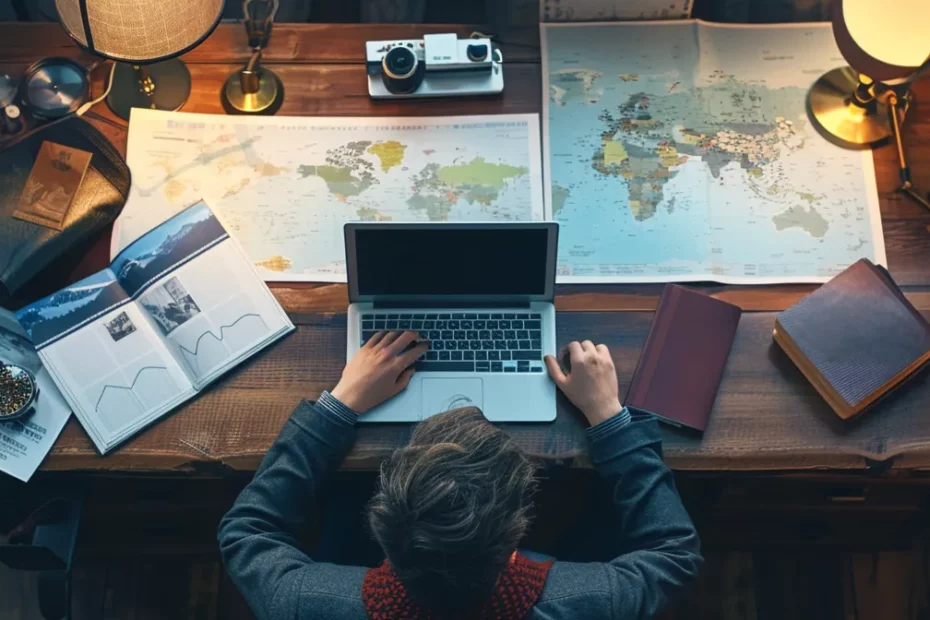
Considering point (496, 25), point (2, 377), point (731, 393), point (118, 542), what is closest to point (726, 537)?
point (731, 393)

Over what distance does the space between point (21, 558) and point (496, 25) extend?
3.50 feet

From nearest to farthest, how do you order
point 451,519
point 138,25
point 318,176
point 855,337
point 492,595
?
point 451,519 → point 492,595 → point 138,25 → point 855,337 → point 318,176

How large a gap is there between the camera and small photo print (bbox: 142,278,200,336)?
0.43 metres

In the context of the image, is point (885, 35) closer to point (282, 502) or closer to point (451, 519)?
point (451, 519)

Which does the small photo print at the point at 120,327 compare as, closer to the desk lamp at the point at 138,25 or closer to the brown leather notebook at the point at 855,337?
the desk lamp at the point at 138,25

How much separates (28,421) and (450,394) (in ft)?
1.91

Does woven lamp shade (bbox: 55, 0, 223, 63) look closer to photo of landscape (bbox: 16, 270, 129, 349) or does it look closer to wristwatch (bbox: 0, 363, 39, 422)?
photo of landscape (bbox: 16, 270, 129, 349)

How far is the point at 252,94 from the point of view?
4.50 feet

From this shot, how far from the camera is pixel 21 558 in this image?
1.17 metres

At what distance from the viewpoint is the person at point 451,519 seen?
0.90 m

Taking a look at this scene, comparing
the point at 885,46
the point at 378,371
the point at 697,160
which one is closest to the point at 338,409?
the point at 378,371

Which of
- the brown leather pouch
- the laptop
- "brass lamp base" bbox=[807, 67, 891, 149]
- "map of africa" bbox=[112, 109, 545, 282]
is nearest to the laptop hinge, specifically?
the laptop

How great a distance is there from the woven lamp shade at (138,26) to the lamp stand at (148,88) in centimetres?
23

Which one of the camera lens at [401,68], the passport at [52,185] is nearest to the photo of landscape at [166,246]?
the passport at [52,185]
